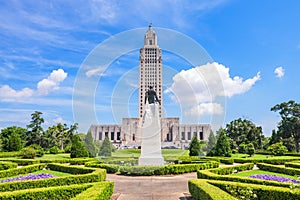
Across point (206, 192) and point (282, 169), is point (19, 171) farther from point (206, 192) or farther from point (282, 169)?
point (282, 169)

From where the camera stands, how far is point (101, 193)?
7.95 metres

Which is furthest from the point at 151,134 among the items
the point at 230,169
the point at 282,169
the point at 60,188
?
the point at 60,188

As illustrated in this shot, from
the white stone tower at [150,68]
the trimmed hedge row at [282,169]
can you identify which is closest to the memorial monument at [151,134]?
the white stone tower at [150,68]

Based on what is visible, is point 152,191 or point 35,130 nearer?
point 152,191

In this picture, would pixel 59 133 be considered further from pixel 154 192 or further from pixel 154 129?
pixel 154 192

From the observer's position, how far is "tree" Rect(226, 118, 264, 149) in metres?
55.5

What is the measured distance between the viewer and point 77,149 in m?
29.7

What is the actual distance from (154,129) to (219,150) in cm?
1465

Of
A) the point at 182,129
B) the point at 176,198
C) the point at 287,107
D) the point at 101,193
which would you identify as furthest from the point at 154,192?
the point at 182,129

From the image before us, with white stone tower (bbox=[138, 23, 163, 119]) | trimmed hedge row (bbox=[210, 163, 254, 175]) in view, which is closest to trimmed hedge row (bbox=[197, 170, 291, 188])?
trimmed hedge row (bbox=[210, 163, 254, 175])

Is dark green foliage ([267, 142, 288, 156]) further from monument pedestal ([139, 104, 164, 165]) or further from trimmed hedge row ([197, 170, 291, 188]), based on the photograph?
trimmed hedge row ([197, 170, 291, 188])

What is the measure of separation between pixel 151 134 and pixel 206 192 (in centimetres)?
1227

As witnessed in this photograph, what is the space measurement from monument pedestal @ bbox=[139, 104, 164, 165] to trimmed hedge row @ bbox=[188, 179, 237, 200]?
9.48 metres

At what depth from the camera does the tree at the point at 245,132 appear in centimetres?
5547
